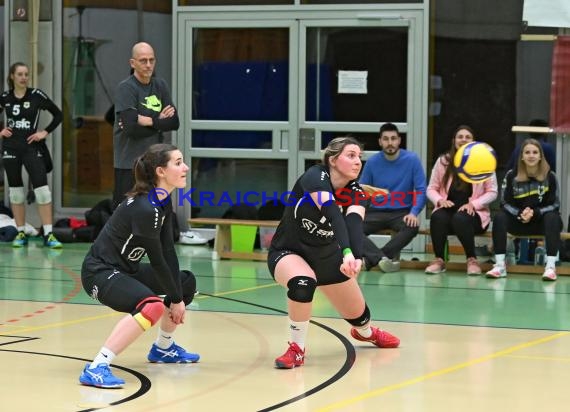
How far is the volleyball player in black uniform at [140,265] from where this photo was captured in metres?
5.68

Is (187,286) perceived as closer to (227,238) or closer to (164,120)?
(164,120)

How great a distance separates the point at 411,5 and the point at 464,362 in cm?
692

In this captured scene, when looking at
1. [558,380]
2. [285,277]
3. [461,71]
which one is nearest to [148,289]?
[285,277]

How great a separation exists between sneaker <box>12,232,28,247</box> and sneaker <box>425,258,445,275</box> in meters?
4.60

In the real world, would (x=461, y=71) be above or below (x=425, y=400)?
above

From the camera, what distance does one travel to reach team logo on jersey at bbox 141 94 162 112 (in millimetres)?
9422

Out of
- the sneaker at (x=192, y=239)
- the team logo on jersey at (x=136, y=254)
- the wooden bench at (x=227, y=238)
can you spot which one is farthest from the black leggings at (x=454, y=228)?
the team logo on jersey at (x=136, y=254)

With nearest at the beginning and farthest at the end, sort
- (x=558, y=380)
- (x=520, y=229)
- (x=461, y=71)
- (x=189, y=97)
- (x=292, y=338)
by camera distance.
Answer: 1. (x=558, y=380)
2. (x=292, y=338)
3. (x=520, y=229)
4. (x=461, y=71)
5. (x=189, y=97)

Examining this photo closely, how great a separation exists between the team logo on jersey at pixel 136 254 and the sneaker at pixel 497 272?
500cm

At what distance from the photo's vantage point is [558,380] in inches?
229

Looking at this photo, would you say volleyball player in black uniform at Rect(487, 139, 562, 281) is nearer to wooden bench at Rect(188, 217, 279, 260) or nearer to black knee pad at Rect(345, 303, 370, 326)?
wooden bench at Rect(188, 217, 279, 260)

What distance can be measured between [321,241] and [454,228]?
440cm

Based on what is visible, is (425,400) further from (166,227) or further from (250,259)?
(250,259)

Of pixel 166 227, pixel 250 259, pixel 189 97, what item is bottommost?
pixel 250 259
